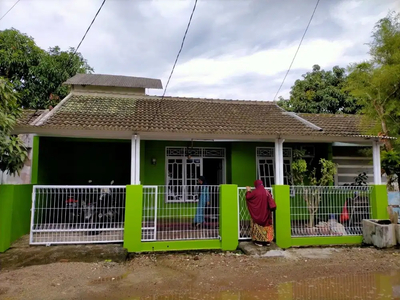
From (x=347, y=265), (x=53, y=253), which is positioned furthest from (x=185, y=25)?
(x=347, y=265)

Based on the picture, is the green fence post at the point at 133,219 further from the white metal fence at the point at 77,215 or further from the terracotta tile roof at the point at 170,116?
the terracotta tile roof at the point at 170,116

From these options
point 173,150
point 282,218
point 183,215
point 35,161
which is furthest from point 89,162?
point 282,218

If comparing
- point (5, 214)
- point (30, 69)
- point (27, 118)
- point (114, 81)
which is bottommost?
point (5, 214)

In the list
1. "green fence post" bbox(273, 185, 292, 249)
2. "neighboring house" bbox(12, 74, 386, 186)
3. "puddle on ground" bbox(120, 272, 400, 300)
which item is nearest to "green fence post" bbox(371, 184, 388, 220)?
"neighboring house" bbox(12, 74, 386, 186)

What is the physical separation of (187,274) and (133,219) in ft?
5.92

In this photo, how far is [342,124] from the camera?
398 inches

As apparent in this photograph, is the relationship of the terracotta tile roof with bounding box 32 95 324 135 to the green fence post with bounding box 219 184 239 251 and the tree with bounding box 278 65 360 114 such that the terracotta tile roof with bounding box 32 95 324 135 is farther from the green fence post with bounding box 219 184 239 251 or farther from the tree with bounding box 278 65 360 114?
the tree with bounding box 278 65 360 114

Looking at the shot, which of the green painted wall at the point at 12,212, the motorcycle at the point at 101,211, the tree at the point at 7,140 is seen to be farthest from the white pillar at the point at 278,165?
the green painted wall at the point at 12,212

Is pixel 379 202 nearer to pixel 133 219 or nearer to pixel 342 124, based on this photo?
pixel 342 124

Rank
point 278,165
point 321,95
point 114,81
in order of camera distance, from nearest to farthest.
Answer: point 278,165 → point 114,81 → point 321,95

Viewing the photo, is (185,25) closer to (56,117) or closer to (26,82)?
(56,117)

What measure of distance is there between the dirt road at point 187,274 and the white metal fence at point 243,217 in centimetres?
78

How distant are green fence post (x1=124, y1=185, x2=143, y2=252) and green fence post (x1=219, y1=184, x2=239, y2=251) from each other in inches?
71.6

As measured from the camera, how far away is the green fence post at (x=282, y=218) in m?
7.06
